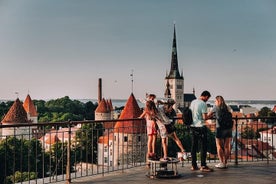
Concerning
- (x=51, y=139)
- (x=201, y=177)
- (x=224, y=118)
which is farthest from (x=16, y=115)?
(x=201, y=177)

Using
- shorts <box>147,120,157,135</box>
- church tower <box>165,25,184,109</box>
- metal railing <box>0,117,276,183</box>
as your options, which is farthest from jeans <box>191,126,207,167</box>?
church tower <box>165,25,184,109</box>

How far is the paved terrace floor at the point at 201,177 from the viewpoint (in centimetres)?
567

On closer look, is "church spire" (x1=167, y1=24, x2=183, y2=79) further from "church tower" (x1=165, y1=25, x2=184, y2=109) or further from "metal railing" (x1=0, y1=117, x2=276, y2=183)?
"metal railing" (x1=0, y1=117, x2=276, y2=183)

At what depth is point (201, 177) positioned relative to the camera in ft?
19.5

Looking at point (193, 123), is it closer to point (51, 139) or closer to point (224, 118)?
point (224, 118)

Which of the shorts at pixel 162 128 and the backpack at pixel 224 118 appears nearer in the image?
the shorts at pixel 162 128

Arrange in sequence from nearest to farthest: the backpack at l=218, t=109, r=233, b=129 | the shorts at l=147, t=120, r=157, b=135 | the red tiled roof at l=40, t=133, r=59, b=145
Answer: the shorts at l=147, t=120, r=157, b=135 < the backpack at l=218, t=109, r=233, b=129 < the red tiled roof at l=40, t=133, r=59, b=145

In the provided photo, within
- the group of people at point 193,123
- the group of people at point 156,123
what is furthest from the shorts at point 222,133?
the group of people at point 156,123

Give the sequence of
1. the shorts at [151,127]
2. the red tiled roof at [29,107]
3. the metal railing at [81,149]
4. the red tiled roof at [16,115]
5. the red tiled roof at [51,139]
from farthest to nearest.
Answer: the red tiled roof at [29,107] < the red tiled roof at [16,115] < the red tiled roof at [51,139] < the shorts at [151,127] < the metal railing at [81,149]

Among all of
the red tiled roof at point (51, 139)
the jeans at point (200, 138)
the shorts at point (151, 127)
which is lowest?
the red tiled roof at point (51, 139)

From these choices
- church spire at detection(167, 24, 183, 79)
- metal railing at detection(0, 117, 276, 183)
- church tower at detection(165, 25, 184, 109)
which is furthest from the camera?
church tower at detection(165, 25, 184, 109)

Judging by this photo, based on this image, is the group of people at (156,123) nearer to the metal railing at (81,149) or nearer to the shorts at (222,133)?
the metal railing at (81,149)

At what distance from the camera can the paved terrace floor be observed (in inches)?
223

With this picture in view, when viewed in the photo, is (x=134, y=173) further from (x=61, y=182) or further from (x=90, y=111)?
(x=90, y=111)
